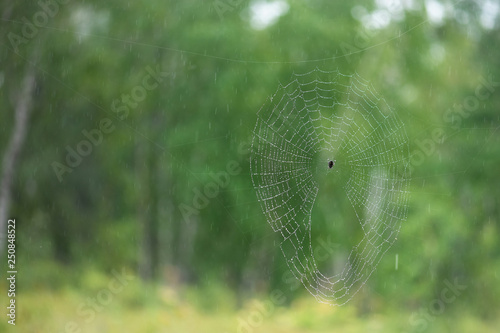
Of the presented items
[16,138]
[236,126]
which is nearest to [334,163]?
[236,126]

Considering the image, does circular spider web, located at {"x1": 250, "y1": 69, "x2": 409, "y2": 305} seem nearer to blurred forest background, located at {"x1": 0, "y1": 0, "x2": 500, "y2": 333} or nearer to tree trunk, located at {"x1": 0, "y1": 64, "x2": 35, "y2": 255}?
blurred forest background, located at {"x1": 0, "y1": 0, "x2": 500, "y2": 333}

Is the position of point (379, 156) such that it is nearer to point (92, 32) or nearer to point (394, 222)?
point (394, 222)

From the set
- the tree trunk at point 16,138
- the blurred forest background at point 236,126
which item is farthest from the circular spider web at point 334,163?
the tree trunk at point 16,138

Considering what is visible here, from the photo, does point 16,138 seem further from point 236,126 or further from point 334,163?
point 334,163

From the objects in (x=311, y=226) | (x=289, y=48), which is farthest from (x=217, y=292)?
(x=289, y=48)

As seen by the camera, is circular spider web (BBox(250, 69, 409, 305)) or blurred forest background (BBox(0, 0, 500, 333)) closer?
circular spider web (BBox(250, 69, 409, 305))

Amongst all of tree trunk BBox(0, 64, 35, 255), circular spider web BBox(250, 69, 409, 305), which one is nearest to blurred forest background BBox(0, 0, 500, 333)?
tree trunk BBox(0, 64, 35, 255)
